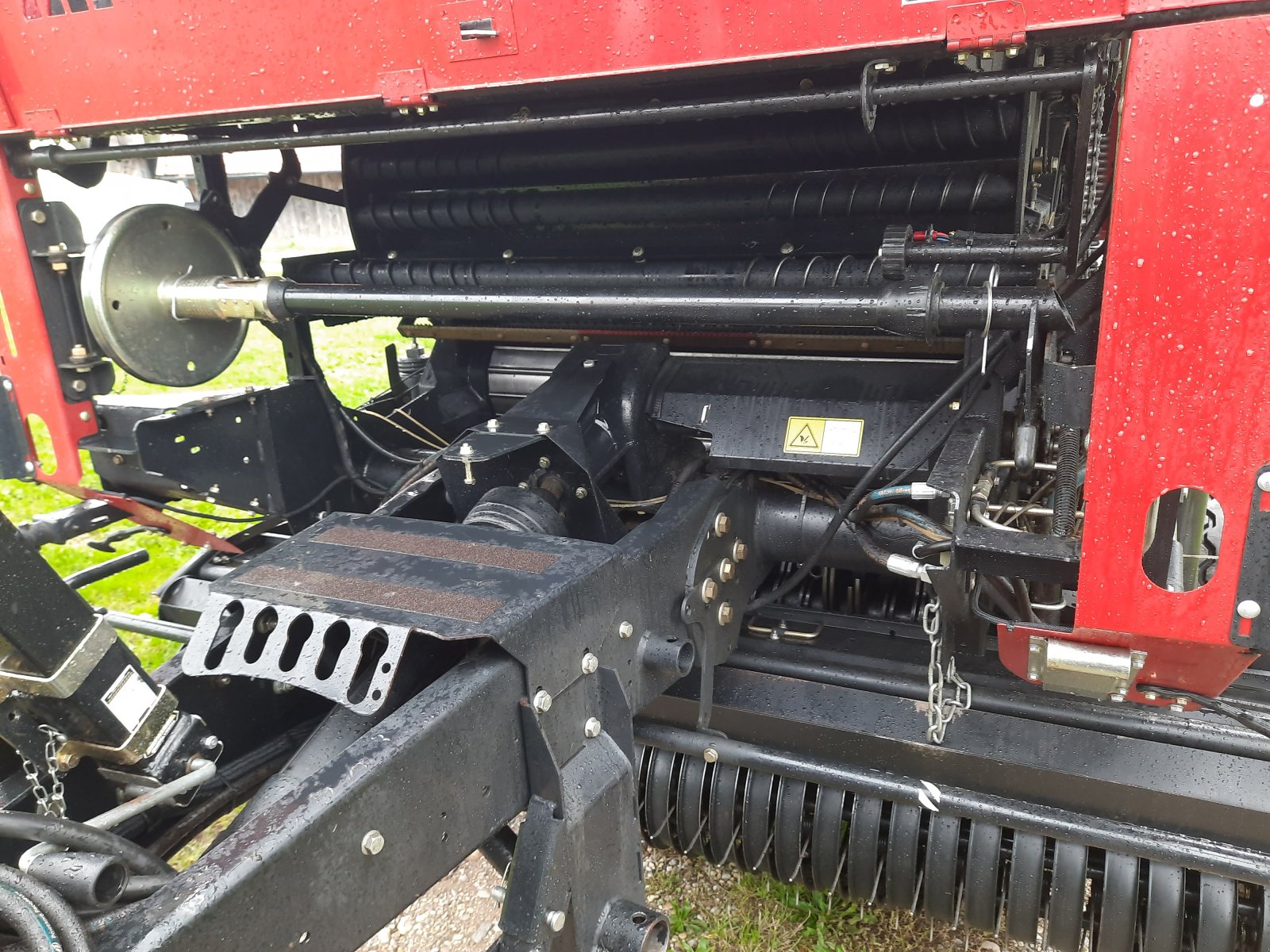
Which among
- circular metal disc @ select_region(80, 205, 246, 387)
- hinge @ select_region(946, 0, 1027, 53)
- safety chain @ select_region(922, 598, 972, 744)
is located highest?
hinge @ select_region(946, 0, 1027, 53)

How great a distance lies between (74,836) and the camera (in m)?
1.10

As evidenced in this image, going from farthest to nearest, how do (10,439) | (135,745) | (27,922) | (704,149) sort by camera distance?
(10,439) → (704,149) → (135,745) → (27,922)

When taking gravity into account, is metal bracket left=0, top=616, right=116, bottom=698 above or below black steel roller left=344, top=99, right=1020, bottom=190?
below

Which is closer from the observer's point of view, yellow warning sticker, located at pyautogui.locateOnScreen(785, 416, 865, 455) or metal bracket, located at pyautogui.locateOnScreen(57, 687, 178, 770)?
metal bracket, located at pyautogui.locateOnScreen(57, 687, 178, 770)

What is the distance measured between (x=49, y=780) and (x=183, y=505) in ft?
13.1

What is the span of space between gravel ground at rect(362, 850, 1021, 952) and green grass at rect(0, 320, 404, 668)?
126 centimetres

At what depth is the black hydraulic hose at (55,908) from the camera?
87 centimetres

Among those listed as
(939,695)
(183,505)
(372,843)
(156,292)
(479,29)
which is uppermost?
(479,29)

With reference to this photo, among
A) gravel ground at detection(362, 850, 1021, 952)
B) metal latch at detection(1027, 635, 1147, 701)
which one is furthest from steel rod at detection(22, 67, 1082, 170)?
gravel ground at detection(362, 850, 1021, 952)

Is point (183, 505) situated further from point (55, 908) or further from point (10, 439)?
point (55, 908)

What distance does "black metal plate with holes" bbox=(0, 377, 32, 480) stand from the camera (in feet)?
8.48

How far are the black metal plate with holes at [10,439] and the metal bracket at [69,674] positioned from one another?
1541 mm

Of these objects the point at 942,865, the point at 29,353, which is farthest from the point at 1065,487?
the point at 29,353

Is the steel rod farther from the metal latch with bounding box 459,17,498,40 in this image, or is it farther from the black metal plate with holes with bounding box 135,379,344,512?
the black metal plate with holes with bounding box 135,379,344,512
